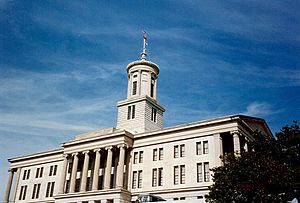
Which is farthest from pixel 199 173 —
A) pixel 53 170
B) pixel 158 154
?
pixel 53 170

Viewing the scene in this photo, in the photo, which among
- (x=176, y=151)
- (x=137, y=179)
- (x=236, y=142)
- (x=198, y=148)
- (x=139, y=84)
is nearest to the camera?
(x=236, y=142)

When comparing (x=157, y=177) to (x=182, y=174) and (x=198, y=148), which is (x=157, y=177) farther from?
(x=198, y=148)

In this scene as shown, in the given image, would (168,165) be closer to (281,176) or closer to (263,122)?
(263,122)

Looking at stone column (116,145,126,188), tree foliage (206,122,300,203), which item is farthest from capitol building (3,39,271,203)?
tree foliage (206,122,300,203)

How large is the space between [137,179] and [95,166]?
671 centimetres

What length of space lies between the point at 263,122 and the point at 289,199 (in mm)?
20874

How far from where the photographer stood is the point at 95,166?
164ft

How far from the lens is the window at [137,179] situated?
4822 centimetres

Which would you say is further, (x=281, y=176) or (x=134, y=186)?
(x=134, y=186)

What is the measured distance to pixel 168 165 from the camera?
153 feet

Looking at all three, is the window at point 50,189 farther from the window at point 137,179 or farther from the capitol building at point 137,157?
the window at point 137,179

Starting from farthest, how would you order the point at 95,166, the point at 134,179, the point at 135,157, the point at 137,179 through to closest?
the point at 135,157, the point at 95,166, the point at 134,179, the point at 137,179

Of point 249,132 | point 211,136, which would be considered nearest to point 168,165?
point 211,136

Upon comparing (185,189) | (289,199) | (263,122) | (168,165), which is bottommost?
(289,199)
